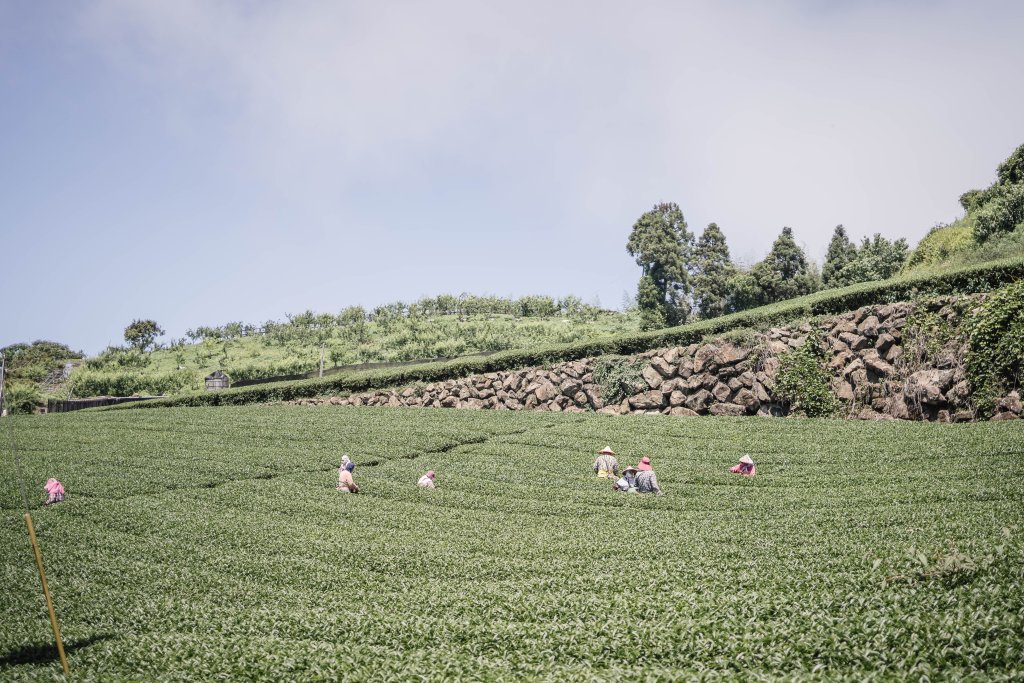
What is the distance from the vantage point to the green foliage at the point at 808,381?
23.9m

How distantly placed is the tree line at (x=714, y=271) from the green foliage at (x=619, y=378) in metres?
19.3

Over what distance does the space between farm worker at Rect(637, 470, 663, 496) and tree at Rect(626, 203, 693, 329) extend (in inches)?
1343

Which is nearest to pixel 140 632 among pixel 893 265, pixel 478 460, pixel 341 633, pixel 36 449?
pixel 341 633

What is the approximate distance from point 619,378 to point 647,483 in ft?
45.8

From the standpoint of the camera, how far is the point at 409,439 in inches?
960

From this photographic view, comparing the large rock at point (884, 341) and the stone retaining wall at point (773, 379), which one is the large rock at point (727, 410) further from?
the large rock at point (884, 341)

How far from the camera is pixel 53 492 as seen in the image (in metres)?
16.7

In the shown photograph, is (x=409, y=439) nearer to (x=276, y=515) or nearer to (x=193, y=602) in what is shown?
(x=276, y=515)

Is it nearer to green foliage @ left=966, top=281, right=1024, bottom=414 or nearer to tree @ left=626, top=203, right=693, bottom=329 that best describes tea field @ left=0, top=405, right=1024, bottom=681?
green foliage @ left=966, top=281, right=1024, bottom=414

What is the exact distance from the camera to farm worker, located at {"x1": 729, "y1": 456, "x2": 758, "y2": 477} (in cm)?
1675

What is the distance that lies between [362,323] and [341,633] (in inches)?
2202

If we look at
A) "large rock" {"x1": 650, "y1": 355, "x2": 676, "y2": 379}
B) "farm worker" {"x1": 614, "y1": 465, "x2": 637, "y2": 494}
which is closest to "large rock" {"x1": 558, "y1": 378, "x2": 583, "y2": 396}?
"large rock" {"x1": 650, "y1": 355, "x2": 676, "y2": 379}

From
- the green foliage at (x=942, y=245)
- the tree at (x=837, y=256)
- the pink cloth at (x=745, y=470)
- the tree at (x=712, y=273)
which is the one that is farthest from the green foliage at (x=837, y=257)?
the pink cloth at (x=745, y=470)

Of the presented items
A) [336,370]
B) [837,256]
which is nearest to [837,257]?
[837,256]
